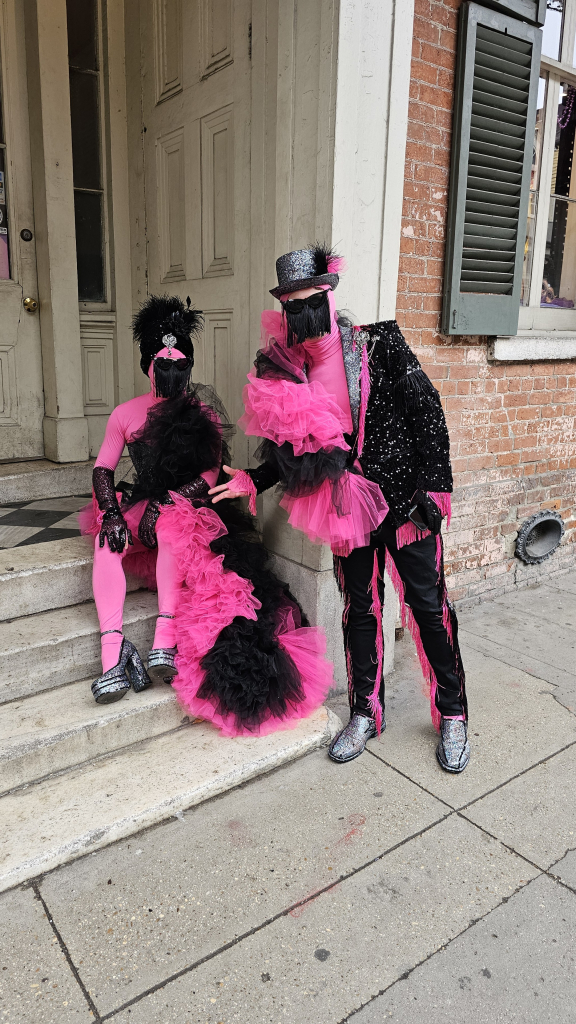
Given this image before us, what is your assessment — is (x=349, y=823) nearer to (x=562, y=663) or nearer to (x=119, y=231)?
(x=562, y=663)

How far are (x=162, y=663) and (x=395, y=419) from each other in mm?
1345

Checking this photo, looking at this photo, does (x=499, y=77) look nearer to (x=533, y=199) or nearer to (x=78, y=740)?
(x=533, y=199)

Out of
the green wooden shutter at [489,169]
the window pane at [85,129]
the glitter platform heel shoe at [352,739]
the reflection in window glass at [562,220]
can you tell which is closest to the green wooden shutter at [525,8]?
the green wooden shutter at [489,169]

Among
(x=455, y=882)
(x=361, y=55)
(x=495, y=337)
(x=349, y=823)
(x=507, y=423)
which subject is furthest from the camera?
(x=507, y=423)

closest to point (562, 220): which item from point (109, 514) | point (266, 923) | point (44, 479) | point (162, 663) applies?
point (109, 514)

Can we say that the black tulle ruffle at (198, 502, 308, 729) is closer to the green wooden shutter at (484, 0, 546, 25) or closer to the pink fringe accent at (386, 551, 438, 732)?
the pink fringe accent at (386, 551, 438, 732)

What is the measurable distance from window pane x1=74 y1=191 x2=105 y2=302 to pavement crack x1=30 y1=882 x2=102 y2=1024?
3633 mm

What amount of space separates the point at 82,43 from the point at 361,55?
7.99ft

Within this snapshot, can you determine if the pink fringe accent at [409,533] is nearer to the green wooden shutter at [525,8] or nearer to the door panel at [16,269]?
the green wooden shutter at [525,8]

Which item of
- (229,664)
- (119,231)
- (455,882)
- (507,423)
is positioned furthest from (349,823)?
(119,231)

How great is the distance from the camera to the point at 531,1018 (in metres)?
1.75

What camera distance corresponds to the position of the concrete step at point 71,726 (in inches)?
96.5

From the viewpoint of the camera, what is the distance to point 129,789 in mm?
2461

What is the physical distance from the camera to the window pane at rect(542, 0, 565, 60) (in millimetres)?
4117
